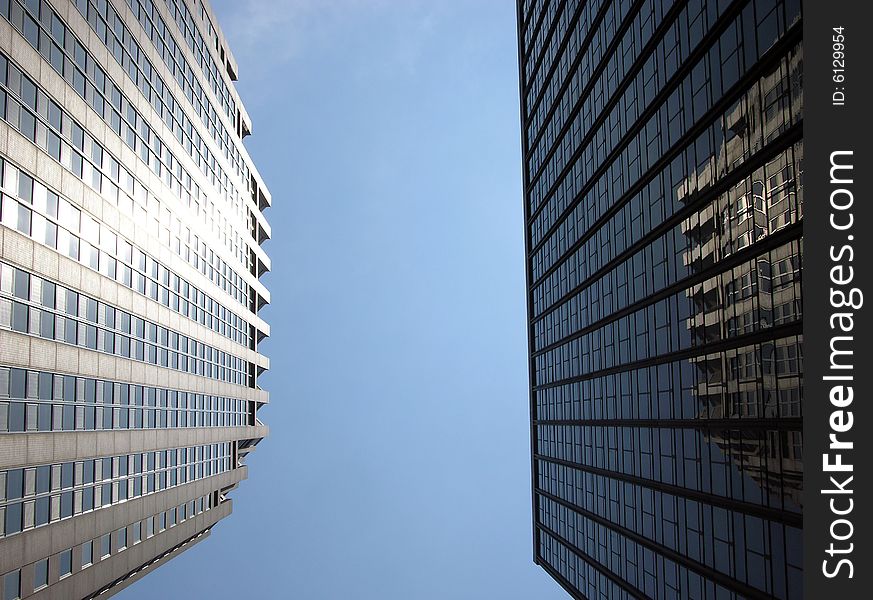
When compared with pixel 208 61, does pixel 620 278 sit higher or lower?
lower

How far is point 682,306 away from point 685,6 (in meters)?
15.1

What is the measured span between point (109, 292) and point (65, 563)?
13843 millimetres

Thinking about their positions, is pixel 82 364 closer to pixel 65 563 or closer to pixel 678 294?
pixel 65 563

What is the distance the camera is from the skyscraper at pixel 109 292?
3319cm

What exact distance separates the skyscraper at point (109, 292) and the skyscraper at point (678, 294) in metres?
29.9

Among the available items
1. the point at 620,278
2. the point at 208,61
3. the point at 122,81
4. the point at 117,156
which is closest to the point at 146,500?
the point at 117,156

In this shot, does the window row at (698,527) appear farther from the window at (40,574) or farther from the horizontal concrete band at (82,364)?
the horizontal concrete band at (82,364)

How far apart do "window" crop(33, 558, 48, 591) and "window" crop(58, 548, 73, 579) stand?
1.41m

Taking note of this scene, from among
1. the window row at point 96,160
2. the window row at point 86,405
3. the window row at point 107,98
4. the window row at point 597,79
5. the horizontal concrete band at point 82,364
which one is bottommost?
the window row at point 86,405

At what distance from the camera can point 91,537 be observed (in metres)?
40.0

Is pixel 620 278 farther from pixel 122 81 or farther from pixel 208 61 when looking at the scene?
pixel 208 61

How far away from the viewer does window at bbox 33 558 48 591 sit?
112ft

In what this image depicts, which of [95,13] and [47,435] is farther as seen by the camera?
[95,13]

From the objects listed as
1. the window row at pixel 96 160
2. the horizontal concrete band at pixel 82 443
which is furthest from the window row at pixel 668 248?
the horizontal concrete band at pixel 82 443
